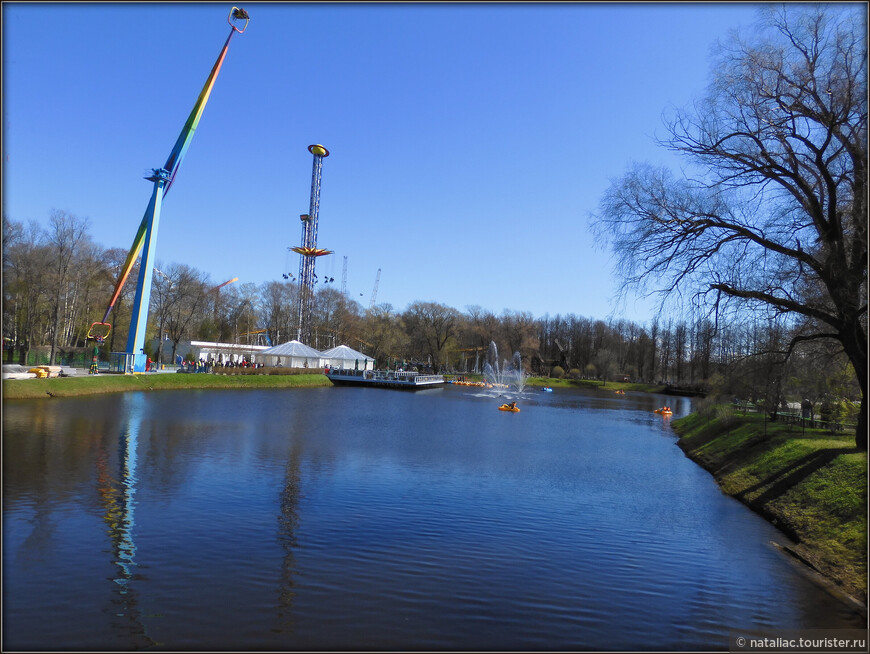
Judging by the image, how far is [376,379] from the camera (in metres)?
66.2

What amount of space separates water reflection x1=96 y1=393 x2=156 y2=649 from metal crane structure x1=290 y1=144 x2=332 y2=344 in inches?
2621

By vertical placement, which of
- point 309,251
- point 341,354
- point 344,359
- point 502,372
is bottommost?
point 502,372

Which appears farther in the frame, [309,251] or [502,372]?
[502,372]

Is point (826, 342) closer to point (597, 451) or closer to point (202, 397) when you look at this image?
point (597, 451)

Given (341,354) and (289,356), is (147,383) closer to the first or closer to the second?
(289,356)

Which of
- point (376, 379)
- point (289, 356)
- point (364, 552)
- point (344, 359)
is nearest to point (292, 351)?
point (289, 356)

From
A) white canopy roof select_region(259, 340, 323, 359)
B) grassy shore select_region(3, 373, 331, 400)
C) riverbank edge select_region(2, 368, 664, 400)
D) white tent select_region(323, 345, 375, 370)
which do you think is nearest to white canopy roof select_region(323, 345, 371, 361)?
white tent select_region(323, 345, 375, 370)

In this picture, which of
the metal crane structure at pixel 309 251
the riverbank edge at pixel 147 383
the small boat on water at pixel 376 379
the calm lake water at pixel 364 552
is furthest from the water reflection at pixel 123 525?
the metal crane structure at pixel 309 251

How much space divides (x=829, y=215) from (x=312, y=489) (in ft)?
45.1

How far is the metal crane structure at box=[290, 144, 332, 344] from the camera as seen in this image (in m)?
85.1

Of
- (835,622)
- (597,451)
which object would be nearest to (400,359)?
(597,451)

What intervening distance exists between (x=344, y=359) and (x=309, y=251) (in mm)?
21888

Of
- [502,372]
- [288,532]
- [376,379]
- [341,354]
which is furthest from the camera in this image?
[502,372]

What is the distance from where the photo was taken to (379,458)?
17812mm
